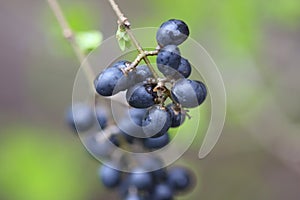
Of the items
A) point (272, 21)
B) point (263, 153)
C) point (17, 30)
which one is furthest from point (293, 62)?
point (17, 30)

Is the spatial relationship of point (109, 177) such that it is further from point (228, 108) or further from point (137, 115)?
point (228, 108)

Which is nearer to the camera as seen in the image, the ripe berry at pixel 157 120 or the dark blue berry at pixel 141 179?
the ripe berry at pixel 157 120

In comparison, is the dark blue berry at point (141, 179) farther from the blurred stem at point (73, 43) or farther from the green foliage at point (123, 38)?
the green foliage at point (123, 38)

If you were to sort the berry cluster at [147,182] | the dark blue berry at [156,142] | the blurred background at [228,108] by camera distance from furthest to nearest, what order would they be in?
the blurred background at [228,108] → the berry cluster at [147,182] → the dark blue berry at [156,142]

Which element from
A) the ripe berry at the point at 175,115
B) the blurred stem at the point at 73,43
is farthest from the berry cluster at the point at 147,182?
the ripe berry at the point at 175,115

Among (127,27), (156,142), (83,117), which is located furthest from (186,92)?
(83,117)

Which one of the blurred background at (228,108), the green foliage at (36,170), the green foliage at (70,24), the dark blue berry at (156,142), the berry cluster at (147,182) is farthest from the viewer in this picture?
the green foliage at (36,170)
